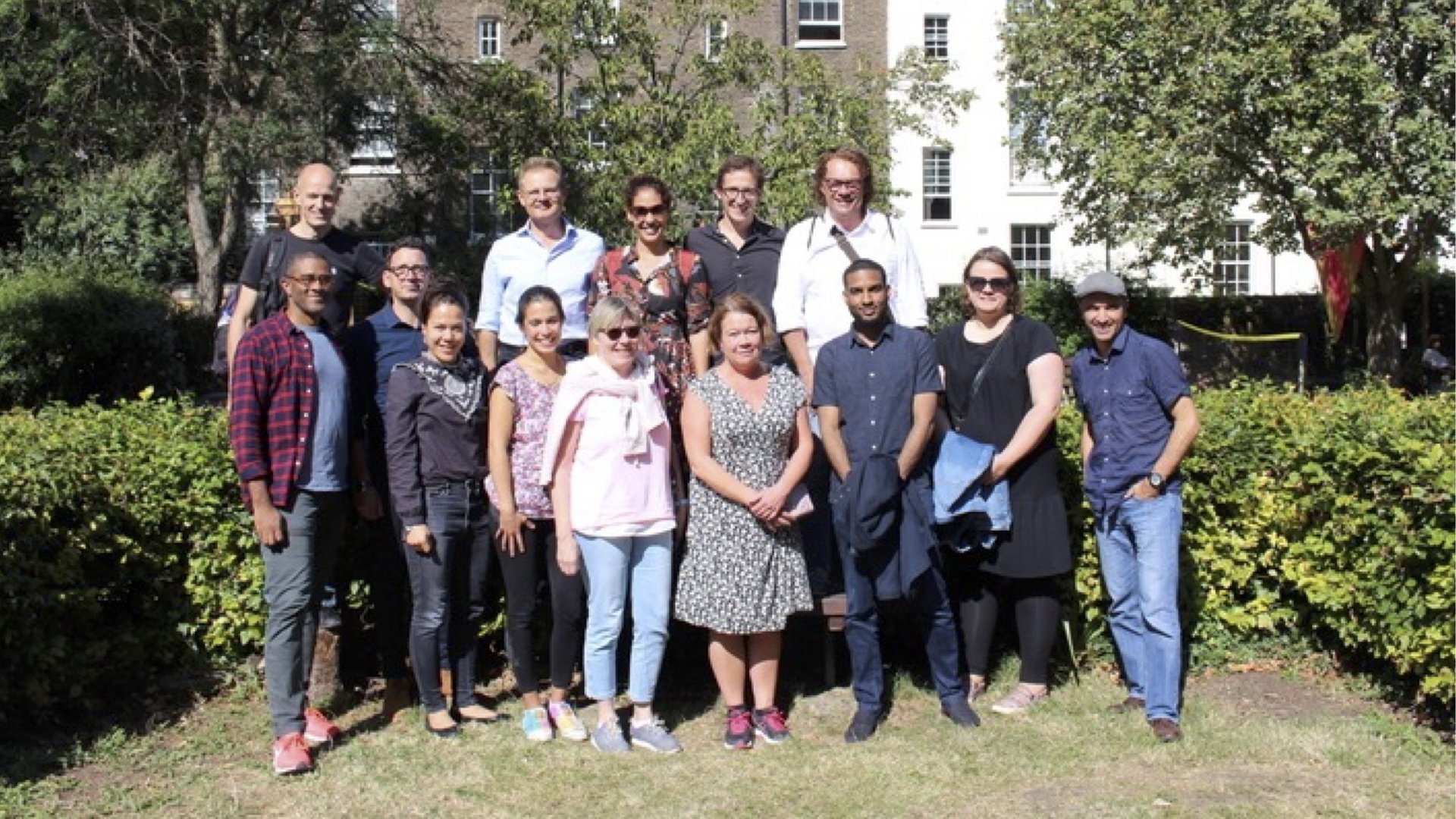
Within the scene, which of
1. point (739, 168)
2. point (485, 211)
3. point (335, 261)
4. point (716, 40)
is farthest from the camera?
point (485, 211)

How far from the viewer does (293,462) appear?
16.9 ft

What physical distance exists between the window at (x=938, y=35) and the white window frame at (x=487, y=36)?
37.2 feet

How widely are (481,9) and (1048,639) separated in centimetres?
3531

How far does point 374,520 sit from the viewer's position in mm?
5809

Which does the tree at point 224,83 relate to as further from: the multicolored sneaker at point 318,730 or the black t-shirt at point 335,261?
the multicolored sneaker at point 318,730

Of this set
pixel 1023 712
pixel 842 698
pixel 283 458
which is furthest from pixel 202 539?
pixel 1023 712

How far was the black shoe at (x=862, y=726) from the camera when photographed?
561cm

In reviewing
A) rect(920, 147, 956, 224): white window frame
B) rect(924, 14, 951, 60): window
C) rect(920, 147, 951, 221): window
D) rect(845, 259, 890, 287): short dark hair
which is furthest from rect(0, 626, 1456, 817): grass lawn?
rect(924, 14, 951, 60): window

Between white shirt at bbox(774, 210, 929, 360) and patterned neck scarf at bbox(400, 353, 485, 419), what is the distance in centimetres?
139

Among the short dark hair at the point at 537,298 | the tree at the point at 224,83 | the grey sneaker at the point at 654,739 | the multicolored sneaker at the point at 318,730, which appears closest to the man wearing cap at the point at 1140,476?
the grey sneaker at the point at 654,739

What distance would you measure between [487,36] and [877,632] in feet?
117

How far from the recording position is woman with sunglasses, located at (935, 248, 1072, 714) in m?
5.70

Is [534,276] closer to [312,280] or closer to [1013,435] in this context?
[312,280]

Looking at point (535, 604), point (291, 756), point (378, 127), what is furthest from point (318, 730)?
point (378, 127)
